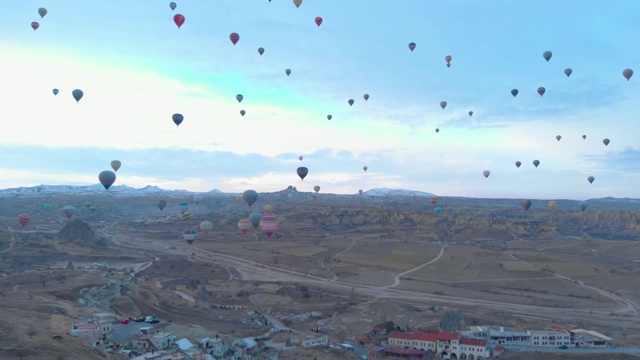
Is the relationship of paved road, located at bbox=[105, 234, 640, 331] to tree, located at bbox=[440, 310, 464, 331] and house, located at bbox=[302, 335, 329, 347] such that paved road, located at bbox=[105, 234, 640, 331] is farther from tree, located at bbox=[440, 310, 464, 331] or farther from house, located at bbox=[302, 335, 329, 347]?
house, located at bbox=[302, 335, 329, 347]

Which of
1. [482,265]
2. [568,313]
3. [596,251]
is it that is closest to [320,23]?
[568,313]

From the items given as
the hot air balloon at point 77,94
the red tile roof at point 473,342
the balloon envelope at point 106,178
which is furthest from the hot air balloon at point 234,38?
the red tile roof at point 473,342

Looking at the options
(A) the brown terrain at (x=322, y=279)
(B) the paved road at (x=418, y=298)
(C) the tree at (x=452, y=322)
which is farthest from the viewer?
(B) the paved road at (x=418, y=298)

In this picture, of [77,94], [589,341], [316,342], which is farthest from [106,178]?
[589,341]

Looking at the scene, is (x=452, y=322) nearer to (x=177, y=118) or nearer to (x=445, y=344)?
(x=445, y=344)

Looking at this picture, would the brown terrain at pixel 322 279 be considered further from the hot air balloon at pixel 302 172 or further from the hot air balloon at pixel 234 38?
the hot air balloon at pixel 234 38

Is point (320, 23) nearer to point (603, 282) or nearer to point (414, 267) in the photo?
point (414, 267)
